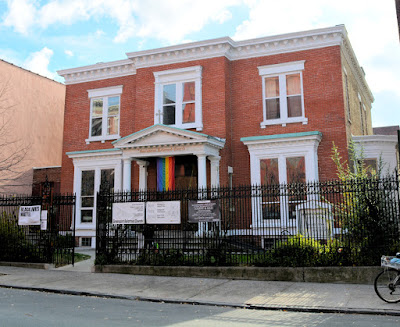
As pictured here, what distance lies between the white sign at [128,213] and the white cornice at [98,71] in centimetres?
967

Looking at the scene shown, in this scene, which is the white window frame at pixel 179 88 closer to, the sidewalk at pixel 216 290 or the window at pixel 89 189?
the window at pixel 89 189

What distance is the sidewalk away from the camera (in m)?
Result: 7.93

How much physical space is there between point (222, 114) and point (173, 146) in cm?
265

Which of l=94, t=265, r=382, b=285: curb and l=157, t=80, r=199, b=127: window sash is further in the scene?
l=157, t=80, r=199, b=127: window sash

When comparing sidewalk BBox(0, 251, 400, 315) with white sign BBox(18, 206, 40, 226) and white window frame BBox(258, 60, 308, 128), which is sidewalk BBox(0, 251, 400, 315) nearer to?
white sign BBox(18, 206, 40, 226)

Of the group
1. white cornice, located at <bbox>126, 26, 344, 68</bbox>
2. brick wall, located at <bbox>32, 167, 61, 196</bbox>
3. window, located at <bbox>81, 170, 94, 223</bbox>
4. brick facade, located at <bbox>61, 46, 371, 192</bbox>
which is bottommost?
window, located at <bbox>81, 170, 94, 223</bbox>

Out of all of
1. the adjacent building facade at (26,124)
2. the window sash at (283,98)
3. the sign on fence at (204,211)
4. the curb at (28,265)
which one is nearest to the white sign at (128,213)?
the sign on fence at (204,211)

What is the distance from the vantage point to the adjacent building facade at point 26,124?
23.2m

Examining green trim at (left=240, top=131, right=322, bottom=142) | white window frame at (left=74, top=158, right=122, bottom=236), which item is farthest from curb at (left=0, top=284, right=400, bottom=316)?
green trim at (left=240, top=131, right=322, bottom=142)

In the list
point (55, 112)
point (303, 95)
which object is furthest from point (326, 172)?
point (55, 112)

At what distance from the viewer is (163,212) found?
12164 mm

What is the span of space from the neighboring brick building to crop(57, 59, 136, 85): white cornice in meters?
0.07

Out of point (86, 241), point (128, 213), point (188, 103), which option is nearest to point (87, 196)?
point (86, 241)

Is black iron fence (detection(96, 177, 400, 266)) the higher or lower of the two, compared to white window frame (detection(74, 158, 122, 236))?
lower
